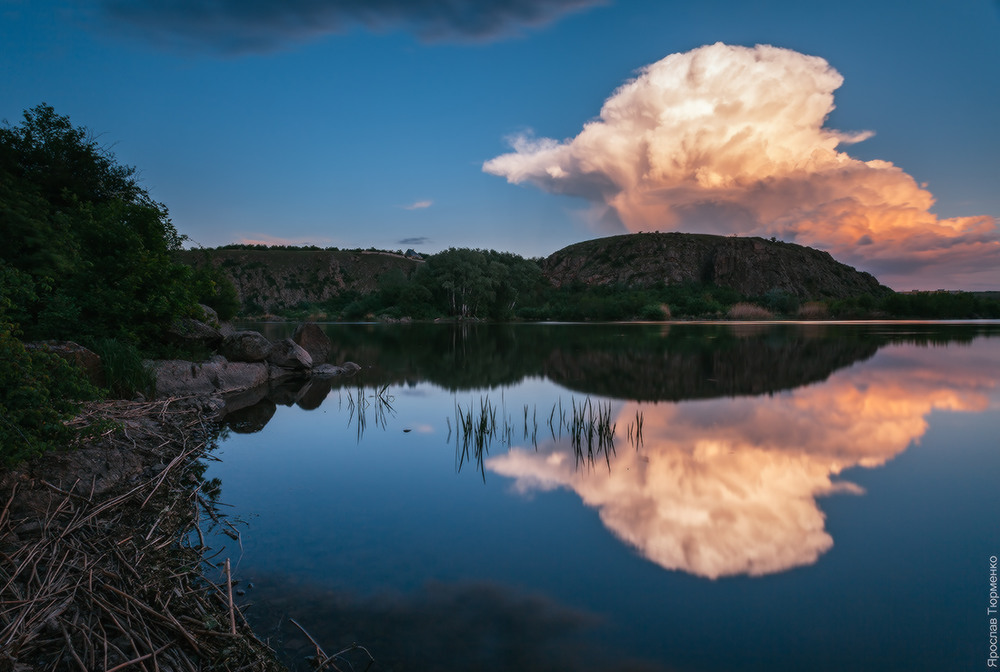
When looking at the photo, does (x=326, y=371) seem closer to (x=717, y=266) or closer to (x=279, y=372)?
(x=279, y=372)

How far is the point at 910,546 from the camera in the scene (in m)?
4.72

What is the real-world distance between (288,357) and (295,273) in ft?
300

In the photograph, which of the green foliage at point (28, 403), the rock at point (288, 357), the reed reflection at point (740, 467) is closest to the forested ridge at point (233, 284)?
the green foliage at point (28, 403)

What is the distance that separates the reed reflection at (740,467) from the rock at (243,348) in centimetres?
1073

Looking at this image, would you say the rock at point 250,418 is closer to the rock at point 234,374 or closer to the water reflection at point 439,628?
the rock at point 234,374

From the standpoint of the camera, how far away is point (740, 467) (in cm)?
693

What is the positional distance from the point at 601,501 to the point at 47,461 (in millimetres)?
5733

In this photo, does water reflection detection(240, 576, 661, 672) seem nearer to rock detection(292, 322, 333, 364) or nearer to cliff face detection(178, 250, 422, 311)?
rock detection(292, 322, 333, 364)

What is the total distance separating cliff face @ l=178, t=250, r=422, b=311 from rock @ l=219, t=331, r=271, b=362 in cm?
7808

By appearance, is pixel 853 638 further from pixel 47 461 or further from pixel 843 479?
pixel 47 461

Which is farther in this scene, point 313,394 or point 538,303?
point 538,303

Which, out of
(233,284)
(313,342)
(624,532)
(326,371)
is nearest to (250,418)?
(326,371)

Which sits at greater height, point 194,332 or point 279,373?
point 194,332

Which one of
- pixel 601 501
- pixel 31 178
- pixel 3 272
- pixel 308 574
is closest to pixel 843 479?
pixel 601 501
